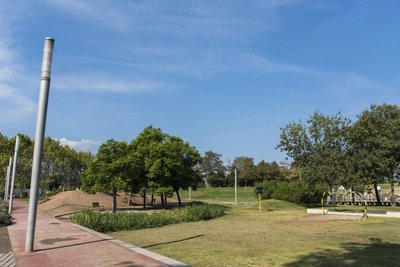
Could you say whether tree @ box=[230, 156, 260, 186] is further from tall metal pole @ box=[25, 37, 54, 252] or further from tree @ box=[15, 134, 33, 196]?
tall metal pole @ box=[25, 37, 54, 252]

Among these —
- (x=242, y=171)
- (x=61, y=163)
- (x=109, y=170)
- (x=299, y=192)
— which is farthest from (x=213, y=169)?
(x=109, y=170)

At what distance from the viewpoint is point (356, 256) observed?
9.53m

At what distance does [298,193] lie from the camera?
40.9 meters

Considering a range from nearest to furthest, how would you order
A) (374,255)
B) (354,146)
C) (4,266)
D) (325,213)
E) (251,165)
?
(4,266) < (374,255) < (325,213) < (354,146) < (251,165)

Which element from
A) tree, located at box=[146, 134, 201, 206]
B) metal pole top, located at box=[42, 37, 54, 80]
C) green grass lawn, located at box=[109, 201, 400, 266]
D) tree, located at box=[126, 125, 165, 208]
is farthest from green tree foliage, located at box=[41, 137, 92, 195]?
metal pole top, located at box=[42, 37, 54, 80]

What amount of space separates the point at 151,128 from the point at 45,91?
85.6 ft

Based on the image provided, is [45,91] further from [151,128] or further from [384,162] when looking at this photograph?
[384,162]

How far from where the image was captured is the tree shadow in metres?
8.56

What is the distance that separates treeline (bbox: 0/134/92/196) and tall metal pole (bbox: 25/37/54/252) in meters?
54.7

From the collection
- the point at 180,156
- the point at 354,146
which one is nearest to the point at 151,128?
the point at 180,156

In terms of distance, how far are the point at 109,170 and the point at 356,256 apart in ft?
71.9

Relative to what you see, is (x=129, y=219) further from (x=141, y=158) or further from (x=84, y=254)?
(x=141, y=158)

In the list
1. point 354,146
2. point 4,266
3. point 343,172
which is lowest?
point 4,266

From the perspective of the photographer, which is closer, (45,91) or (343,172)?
(45,91)
